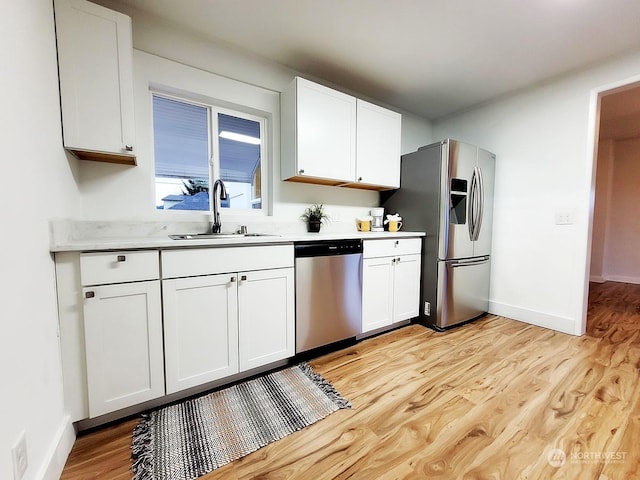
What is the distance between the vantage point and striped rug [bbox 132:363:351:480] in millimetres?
1181

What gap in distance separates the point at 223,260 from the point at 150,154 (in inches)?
39.7

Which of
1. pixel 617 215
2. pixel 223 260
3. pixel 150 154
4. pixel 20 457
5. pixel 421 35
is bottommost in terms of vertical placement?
pixel 20 457

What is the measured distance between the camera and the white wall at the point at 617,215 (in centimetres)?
453

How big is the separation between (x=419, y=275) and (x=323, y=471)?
1965 mm

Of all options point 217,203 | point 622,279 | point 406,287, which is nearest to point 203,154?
point 217,203

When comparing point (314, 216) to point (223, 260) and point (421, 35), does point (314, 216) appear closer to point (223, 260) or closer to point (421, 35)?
point (223, 260)

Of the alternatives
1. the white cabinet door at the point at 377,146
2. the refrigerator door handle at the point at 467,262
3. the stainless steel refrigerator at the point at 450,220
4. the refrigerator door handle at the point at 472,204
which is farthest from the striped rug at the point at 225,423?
the refrigerator door handle at the point at 472,204

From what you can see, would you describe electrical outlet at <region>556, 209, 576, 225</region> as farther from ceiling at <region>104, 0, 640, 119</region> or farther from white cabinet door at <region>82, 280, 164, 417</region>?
white cabinet door at <region>82, 280, 164, 417</region>

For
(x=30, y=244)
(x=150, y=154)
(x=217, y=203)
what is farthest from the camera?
(x=217, y=203)

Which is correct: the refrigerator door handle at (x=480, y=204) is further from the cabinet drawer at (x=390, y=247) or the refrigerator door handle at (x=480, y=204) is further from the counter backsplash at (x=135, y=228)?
the counter backsplash at (x=135, y=228)

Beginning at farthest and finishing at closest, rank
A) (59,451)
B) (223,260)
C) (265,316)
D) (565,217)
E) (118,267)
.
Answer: (565,217) < (265,316) < (223,260) < (118,267) < (59,451)

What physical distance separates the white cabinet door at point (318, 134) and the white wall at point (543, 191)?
1.78 meters

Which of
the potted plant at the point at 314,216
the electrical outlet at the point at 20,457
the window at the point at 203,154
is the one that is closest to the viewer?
the electrical outlet at the point at 20,457

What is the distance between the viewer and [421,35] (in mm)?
1985
